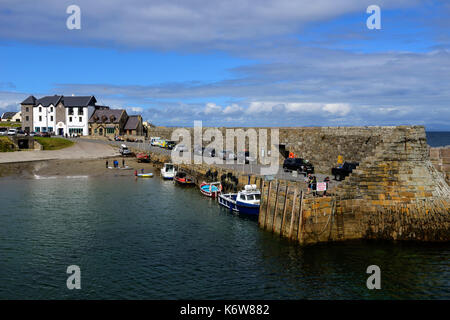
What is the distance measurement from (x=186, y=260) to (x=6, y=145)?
75.0 metres

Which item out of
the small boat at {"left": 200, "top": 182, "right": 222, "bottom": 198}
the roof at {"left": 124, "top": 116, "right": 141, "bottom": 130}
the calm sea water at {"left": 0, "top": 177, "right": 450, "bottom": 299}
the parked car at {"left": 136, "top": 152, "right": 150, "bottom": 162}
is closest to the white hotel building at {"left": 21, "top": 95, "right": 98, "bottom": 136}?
the roof at {"left": 124, "top": 116, "right": 141, "bottom": 130}

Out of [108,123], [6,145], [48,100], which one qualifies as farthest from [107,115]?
[6,145]

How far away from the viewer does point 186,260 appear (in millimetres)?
26453

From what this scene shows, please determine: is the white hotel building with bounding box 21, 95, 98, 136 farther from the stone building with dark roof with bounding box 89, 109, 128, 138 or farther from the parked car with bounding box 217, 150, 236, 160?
the parked car with bounding box 217, 150, 236, 160

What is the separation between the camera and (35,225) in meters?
33.8

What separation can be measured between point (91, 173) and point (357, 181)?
48.8m

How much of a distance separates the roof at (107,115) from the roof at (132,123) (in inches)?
114

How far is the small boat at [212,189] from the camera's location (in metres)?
48.4

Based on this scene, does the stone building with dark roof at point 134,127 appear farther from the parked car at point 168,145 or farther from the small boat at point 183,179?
the small boat at point 183,179

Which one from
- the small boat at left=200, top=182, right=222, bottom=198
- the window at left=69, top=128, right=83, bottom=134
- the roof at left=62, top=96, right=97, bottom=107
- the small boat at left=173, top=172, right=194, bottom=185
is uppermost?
the roof at left=62, top=96, right=97, bottom=107

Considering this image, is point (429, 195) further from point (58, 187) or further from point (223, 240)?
point (58, 187)

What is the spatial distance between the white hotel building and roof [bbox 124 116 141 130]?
1190 cm

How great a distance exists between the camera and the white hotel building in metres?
124
